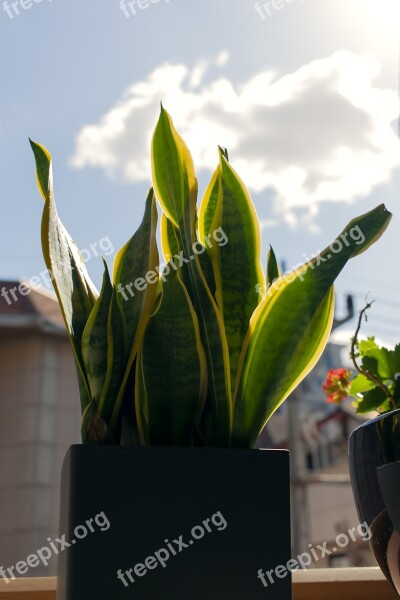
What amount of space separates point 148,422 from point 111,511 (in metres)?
0.07

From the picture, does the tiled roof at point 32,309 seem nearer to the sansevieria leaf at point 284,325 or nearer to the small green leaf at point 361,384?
the small green leaf at point 361,384

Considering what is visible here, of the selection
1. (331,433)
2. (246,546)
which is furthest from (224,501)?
(331,433)

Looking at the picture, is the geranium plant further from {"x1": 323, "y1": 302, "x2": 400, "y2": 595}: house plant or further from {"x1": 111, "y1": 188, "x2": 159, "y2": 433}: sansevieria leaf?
{"x1": 111, "y1": 188, "x2": 159, "y2": 433}: sansevieria leaf

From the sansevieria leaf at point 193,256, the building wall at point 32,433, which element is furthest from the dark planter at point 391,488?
the building wall at point 32,433

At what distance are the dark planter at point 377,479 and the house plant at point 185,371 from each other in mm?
95

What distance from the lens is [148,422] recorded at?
490 mm

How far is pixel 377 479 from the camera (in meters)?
0.55

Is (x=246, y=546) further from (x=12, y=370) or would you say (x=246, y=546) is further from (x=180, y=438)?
(x=12, y=370)

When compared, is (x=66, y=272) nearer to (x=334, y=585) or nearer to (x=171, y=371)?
(x=171, y=371)

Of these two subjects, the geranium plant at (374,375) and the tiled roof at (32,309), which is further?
the tiled roof at (32,309)

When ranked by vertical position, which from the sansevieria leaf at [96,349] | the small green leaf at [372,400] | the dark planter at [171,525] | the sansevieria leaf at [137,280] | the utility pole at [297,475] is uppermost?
the sansevieria leaf at [137,280]

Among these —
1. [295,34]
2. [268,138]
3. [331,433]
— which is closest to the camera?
[295,34]

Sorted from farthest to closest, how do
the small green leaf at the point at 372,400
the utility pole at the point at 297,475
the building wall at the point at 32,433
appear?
1. the utility pole at the point at 297,475
2. the building wall at the point at 32,433
3. the small green leaf at the point at 372,400

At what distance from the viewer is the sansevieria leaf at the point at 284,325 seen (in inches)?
19.8
